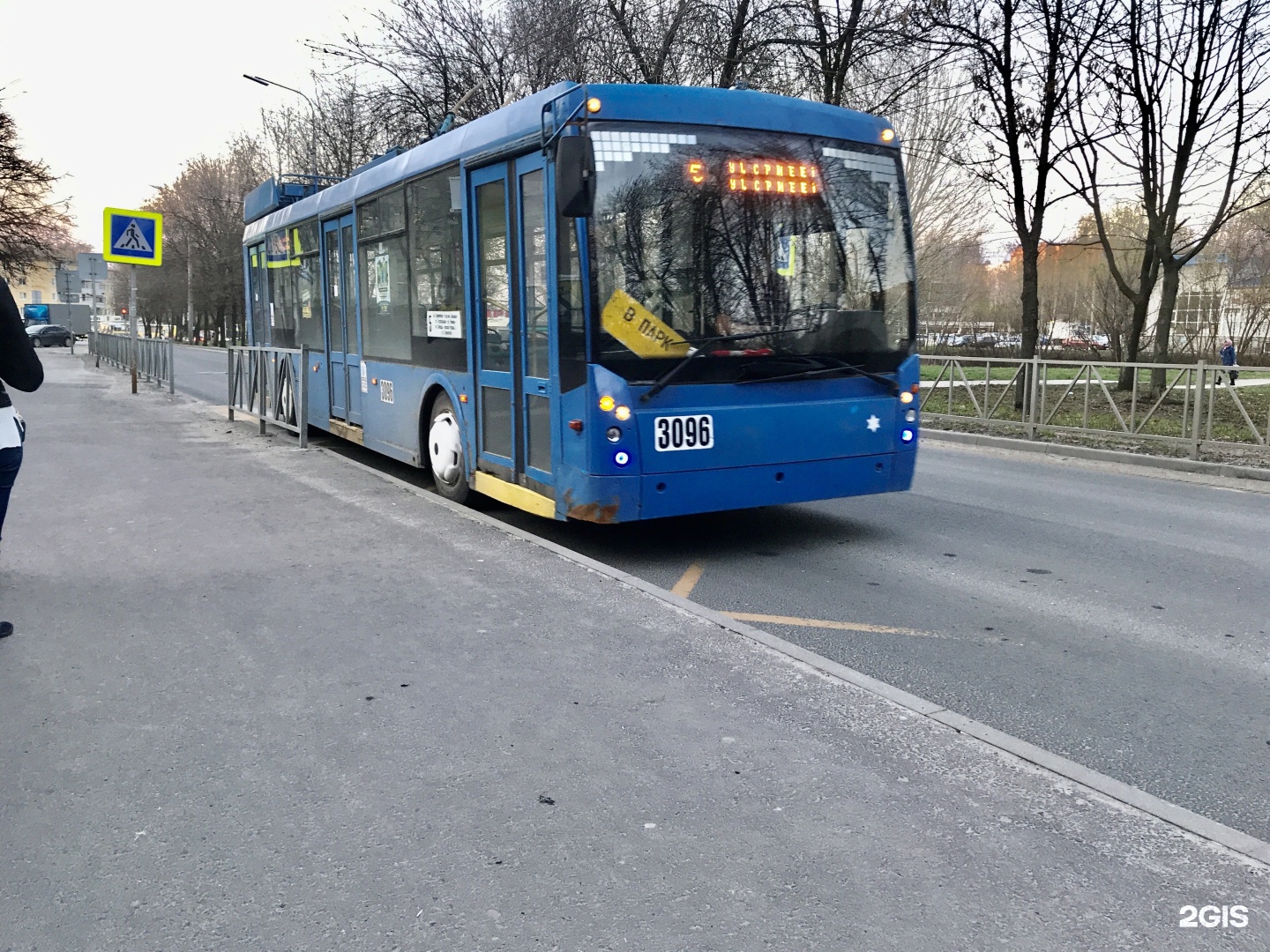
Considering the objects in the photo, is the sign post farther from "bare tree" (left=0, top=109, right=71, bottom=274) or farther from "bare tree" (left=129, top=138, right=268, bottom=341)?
"bare tree" (left=129, top=138, right=268, bottom=341)

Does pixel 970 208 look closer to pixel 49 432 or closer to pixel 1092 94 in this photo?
pixel 1092 94

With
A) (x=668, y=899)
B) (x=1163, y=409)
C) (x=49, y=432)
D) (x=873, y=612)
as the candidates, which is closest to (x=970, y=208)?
(x=1163, y=409)

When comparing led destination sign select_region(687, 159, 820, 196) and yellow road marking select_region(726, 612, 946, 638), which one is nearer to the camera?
yellow road marking select_region(726, 612, 946, 638)

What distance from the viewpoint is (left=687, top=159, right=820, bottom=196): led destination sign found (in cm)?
687

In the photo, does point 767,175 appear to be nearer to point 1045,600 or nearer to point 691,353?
point 691,353

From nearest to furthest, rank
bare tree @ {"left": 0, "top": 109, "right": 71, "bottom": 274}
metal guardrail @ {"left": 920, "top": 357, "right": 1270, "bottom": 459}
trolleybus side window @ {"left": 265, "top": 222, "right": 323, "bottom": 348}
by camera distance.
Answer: trolleybus side window @ {"left": 265, "top": 222, "right": 323, "bottom": 348} → metal guardrail @ {"left": 920, "top": 357, "right": 1270, "bottom": 459} → bare tree @ {"left": 0, "top": 109, "right": 71, "bottom": 274}

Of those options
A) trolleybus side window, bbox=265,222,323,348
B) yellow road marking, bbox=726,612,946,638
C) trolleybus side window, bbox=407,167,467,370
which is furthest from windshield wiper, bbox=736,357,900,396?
trolleybus side window, bbox=265,222,323,348

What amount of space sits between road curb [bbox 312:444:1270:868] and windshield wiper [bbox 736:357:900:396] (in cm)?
159

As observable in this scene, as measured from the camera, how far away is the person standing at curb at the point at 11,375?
5090 mm

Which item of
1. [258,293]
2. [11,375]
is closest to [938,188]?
[258,293]

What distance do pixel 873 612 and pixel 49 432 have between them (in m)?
12.2

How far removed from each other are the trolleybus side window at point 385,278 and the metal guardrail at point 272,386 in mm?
2498

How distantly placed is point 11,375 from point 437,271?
4.19 metres

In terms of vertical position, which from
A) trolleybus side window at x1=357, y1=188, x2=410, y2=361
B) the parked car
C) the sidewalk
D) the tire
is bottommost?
the sidewalk
